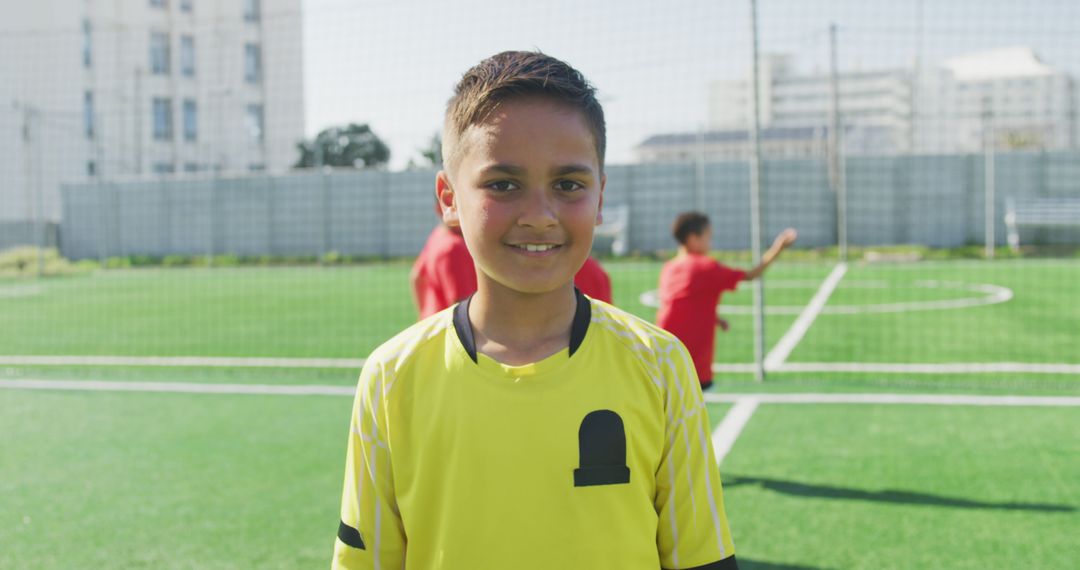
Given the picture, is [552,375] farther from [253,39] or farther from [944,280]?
[253,39]

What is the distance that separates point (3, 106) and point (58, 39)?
395 cm

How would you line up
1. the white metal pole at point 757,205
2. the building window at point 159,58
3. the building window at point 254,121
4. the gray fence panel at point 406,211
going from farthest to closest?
the building window at point 159,58
the building window at point 254,121
the gray fence panel at point 406,211
the white metal pole at point 757,205

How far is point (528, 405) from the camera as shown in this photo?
162 centimetres

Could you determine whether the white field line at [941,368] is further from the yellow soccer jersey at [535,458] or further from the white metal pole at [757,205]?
the yellow soccer jersey at [535,458]

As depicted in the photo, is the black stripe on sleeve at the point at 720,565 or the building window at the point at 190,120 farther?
the building window at the point at 190,120

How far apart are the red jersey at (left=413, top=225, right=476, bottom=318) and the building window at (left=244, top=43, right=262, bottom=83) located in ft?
143

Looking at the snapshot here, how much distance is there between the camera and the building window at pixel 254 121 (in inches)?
1581

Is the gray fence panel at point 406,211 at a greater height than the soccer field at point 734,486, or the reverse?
the gray fence panel at point 406,211

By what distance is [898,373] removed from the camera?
28.1ft

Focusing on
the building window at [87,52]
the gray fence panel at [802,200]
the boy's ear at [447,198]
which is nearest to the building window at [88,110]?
the building window at [87,52]

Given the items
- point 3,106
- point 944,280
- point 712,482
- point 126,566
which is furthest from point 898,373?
point 3,106

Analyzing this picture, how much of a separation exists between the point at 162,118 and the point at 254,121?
5.08 m

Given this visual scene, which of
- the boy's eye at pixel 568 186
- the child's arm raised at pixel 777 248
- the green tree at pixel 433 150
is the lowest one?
the child's arm raised at pixel 777 248

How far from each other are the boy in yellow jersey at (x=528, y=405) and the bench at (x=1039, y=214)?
27.0 m
